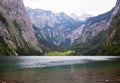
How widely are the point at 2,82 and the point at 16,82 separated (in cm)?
220

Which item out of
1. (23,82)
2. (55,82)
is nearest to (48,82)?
(55,82)

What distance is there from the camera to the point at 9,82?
4544 centimetres

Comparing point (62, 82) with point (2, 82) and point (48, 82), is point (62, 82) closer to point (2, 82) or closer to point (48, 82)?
point (48, 82)

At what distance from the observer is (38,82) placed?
45562 millimetres

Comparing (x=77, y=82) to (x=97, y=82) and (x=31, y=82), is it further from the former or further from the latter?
(x=31, y=82)

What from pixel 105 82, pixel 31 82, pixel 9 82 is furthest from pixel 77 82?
pixel 9 82

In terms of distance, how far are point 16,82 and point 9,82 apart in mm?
1096

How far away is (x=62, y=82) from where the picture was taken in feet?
147

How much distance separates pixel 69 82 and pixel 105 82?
5610 millimetres

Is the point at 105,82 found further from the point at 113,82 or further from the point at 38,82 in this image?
the point at 38,82

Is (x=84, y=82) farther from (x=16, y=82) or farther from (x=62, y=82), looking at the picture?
(x=16, y=82)

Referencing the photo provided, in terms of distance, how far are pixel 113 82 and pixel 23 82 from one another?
14.1 m

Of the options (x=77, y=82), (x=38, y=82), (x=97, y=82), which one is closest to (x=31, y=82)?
(x=38, y=82)

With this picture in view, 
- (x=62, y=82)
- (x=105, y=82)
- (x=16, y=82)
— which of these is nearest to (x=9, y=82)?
(x=16, y=82)
